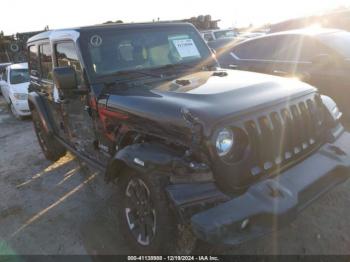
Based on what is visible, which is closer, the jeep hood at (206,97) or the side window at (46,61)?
the jeep hood at (206,97)

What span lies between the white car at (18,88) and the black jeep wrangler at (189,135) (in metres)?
5.92

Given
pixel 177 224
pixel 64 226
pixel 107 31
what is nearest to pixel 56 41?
pixel 107 31

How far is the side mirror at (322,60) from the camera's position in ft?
18.2

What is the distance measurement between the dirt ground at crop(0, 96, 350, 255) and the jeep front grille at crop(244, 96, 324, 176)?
0.83 meters

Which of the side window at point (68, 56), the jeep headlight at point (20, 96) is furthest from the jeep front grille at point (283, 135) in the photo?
the jeep headlight at point (20, 96)

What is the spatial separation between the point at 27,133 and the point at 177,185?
661 cm

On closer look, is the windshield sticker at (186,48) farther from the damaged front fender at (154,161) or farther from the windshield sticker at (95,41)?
→ the damaged front fender at (154,161)

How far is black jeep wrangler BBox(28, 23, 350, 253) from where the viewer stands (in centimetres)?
236

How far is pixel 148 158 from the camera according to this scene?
2.62 metres

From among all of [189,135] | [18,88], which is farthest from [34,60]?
[18,88]

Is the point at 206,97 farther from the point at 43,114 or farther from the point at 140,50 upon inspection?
the point at 43,114

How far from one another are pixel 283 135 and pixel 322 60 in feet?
11.2

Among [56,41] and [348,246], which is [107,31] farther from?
[348,246]

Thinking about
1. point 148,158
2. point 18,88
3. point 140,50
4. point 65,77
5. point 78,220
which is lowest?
point 18,88
